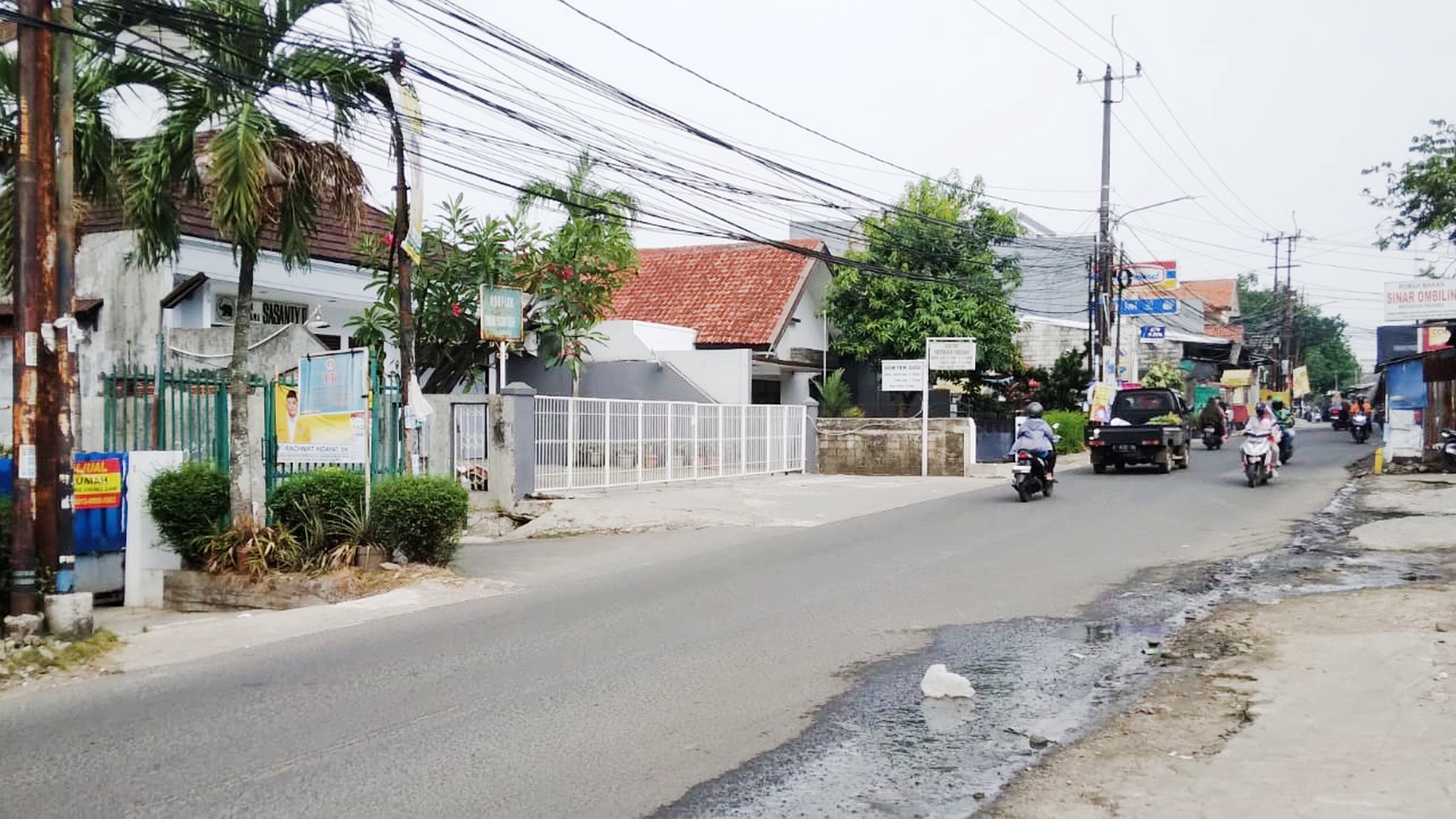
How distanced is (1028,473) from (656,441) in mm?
6774

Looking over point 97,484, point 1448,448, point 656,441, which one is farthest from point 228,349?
point 1448,448

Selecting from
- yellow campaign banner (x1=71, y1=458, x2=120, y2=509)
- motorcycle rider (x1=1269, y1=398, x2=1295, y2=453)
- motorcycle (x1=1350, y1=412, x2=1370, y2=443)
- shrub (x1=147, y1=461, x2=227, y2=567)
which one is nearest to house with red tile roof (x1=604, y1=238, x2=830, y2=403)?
motorcycle rider (x1=1269, y1=398, x2=1295, y2=453)

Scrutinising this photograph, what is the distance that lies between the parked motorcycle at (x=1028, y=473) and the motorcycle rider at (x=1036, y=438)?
7 cm

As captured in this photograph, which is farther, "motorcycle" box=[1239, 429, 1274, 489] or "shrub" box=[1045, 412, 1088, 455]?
"shrub" box=[1045, 412, 1088, 455]

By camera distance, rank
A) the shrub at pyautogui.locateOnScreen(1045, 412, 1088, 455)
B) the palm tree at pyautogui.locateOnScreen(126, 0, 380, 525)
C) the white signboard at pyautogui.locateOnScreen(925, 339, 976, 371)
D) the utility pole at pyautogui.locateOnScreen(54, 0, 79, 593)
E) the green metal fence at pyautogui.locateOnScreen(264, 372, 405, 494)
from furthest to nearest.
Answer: the shrub at pyautogui.locateOnScreen(1045, 412, 1088, 455), the white signboard at pyautogui.locateOnScreen(925, 339, 976, 371), the green metal fence at pyautogui.locateOnScreen(264, 372, 405, 494), the palm tree at pyautogui.locateOnScreen(126, 0, 380, 525), the utility pole at pyautogui.locateOnScreen(54, 0, 79, 593)

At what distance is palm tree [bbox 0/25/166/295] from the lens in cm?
1052

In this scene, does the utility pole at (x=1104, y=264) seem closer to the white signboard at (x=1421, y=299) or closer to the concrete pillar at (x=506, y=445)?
the white signboard at (x=1421, y=299)

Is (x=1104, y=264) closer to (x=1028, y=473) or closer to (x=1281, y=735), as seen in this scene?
(x=1028, y=473)

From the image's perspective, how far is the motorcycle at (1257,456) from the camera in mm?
20625

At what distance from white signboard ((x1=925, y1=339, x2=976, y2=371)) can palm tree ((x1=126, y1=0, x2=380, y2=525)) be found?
17.4m

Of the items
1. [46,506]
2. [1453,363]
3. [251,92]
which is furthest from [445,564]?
[1453,363]

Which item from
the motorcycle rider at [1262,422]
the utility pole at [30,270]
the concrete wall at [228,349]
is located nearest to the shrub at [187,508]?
the utility pole at [30,270]

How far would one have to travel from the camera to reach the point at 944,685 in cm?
671

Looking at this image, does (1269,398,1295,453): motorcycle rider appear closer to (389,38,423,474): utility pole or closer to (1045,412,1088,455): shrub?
(1045,412,1088,455): shrub
